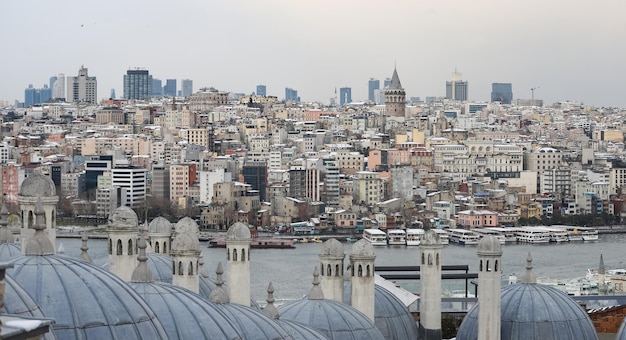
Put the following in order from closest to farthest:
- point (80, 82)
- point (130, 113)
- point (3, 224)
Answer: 1. point (3, 224)
2. point (130, 113)
3. point (80, 82)

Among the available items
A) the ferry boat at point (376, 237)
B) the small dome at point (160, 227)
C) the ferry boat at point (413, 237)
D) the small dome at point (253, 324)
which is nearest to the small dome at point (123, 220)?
the small dome at point (253, 324)

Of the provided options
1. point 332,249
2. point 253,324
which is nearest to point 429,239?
point 332,249

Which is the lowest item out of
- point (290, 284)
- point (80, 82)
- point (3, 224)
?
point (290, 284)

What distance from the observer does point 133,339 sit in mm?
3324

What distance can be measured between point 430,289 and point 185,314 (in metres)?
3.14

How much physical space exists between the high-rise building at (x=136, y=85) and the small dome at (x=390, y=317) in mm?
55772

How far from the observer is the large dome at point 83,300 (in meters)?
3.29

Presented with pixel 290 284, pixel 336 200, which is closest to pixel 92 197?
pixel 336 200

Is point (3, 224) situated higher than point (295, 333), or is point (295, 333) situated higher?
point (3, 224)

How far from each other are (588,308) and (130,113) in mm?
35880

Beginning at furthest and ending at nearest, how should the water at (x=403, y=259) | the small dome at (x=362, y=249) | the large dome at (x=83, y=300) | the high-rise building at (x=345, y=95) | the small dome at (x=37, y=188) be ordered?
the high-rise building at (x=345, y=95) < the water at (x=403, y=259) < the small dome at (x=362, y=249) < the small dome at (x=37, y=188) < the large dome at (x=83, y=300)

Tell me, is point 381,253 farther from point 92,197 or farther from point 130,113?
point 130,113

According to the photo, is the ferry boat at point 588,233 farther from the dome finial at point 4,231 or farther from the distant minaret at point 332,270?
the dome finial at point 4,231

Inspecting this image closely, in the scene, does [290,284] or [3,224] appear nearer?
[3,224]
